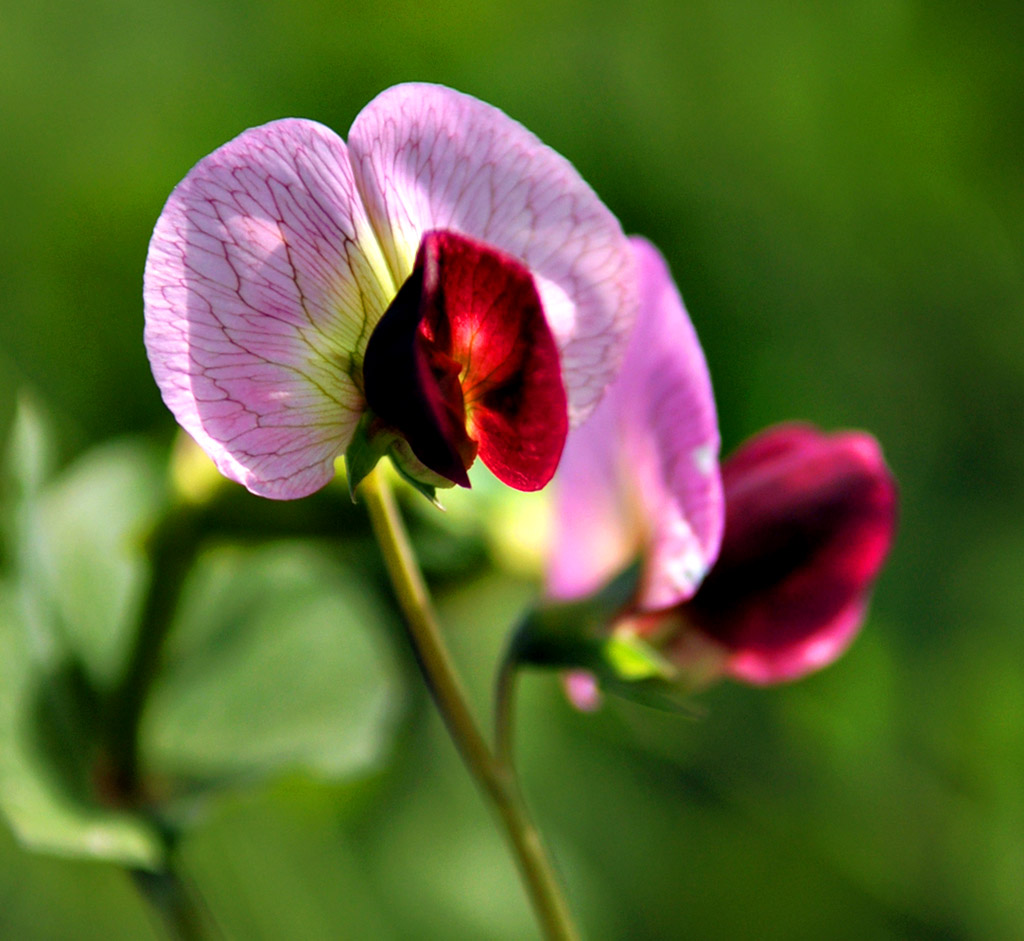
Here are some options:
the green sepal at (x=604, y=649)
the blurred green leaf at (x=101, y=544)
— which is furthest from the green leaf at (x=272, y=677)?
the green sepal at (x=604, y=649)

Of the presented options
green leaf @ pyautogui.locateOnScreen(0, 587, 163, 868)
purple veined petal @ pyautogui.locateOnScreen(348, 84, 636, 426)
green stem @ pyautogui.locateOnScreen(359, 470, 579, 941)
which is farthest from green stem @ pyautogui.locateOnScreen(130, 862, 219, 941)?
purple veined petal @ pyautogui.locateOnScreen(348, 84, 636, 426)

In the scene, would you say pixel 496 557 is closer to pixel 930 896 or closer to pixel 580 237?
pixel 580 237

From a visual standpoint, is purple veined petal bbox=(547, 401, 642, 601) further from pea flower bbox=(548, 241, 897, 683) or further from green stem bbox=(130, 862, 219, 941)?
green stem bbox=(130, 862, 219, 941)

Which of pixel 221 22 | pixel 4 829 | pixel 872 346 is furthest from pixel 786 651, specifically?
pixel 221 22

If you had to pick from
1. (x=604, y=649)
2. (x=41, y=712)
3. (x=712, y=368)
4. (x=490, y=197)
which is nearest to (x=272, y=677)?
(x=41, y=712)

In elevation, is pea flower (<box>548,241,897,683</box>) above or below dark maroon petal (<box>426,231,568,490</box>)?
below

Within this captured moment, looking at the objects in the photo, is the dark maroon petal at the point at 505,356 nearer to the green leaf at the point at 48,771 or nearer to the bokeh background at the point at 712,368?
the green leaf at the point at 48,771
